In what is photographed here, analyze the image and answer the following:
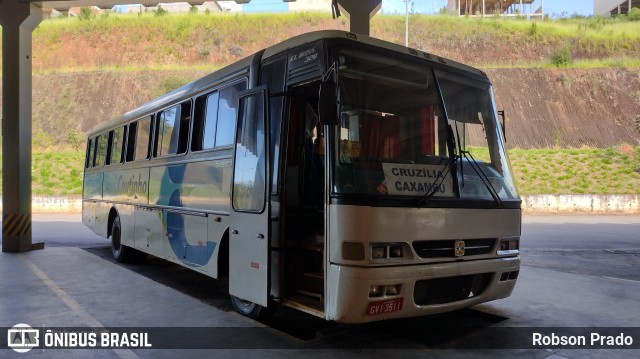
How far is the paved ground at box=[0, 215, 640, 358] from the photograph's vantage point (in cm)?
505

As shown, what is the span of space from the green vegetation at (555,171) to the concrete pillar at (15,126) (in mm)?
19444

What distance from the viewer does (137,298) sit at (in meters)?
7.20

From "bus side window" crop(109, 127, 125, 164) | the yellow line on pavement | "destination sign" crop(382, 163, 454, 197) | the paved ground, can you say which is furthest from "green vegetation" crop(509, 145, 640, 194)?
"destination sign" crop(382, 163, 454, 197)

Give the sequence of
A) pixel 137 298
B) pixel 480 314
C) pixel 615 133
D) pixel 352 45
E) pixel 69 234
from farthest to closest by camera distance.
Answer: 1. pixel 615 133
2. pixel 69 234
3. pixel 137 298
4. pixel 480 314
5. pixel 352 45

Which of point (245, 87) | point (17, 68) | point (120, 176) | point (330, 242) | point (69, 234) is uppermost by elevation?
point (17, 68)

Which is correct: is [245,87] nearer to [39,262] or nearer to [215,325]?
[215,325]

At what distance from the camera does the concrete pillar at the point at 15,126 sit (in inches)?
477

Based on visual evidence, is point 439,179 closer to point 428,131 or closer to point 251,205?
point 428,131

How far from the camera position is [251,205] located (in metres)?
5.48

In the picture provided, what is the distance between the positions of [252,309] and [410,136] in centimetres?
284

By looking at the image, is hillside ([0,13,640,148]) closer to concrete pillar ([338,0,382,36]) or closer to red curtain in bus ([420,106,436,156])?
concrete pillar ([338,0,382,36])

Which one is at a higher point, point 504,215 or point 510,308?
point 504,215

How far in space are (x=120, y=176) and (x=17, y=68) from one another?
4571mm

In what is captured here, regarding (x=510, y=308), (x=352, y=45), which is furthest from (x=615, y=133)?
(x=352, y=45)
